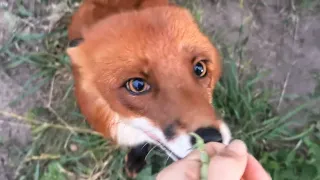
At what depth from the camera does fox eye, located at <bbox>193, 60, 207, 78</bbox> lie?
205cm

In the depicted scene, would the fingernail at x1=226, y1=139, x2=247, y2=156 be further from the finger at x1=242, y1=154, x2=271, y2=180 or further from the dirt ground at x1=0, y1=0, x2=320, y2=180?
the dirt ground at x1=0, y1=0, x2=320, y2=180

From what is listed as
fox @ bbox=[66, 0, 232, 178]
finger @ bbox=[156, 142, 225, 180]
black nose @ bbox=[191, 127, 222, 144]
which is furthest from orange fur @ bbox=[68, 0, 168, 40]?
finger @ bbox=[156, 142, 225, 180]

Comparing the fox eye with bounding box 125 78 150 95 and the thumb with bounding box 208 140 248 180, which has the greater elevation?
the thumb with bounding box 208 140 248 180

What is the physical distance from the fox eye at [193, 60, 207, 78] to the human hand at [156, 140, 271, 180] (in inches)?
20.9

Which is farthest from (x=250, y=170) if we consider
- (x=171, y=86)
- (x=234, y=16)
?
(x=234, y=16)

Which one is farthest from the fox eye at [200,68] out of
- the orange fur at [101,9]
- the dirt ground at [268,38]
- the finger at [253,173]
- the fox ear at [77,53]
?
the dirt ground at [268,38]

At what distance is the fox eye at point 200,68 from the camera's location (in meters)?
2.05

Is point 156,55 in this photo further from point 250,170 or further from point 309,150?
point 309,150

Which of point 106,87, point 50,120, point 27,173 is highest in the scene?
point 106,87

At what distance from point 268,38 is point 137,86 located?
1.34 meters

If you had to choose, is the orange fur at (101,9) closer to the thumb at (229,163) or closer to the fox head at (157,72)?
the fox head at (157,72)

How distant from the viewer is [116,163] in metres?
2.90

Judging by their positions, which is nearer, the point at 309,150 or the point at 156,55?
the point at 156,55

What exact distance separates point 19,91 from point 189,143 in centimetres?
146
